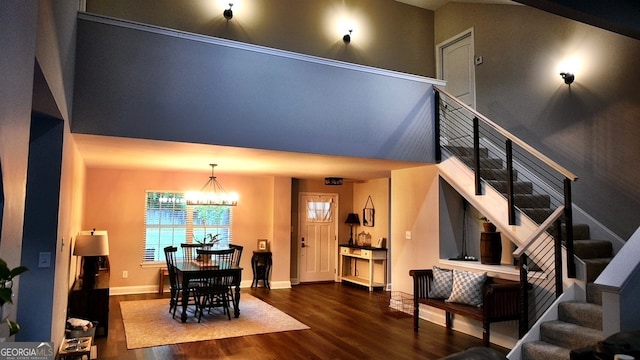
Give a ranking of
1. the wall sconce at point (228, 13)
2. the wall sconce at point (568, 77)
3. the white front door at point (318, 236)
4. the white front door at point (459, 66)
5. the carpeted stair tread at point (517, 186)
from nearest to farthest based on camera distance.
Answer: the wall sconce at point (568, 77) < the carpeted stair tread at point (517, 186) < the wall sconce at point (228, 13) < the white front door at point (459, 66) < the white front door at point (318, 236)

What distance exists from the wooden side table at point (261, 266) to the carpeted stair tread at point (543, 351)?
5.63 m

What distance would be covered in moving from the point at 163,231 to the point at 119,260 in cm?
91

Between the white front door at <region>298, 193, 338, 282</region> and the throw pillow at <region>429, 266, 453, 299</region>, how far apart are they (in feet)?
13.9

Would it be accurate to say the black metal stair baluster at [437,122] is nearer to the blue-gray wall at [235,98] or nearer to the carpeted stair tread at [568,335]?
the blue-gray wall at [235,98]

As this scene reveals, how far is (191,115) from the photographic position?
14.6ft

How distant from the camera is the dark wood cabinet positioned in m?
4.90

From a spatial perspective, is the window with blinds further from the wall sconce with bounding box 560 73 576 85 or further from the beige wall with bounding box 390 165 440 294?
the wall sconce with bounding box 560 73 576 85

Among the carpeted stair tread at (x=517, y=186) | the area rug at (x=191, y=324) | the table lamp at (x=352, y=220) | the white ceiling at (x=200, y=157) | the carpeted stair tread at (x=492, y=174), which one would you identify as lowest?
the area rug at (x=191, y=324)

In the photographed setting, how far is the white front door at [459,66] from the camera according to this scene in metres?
6.93

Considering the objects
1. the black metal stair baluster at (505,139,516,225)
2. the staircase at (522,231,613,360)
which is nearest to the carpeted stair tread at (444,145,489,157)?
the black metal stair baluster at (505,139,516,225)

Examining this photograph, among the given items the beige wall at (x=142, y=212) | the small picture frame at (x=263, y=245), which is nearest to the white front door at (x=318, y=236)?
the beige wall at (x=142, y=212)

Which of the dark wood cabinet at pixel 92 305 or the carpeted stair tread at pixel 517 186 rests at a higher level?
the carpeted stair tread at pixel 517 186

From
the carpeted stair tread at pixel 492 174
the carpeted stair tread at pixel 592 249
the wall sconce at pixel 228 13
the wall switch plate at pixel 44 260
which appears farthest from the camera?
the wall sconce at pixel 228 13

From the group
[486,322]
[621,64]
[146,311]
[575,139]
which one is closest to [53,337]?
[146,311]
